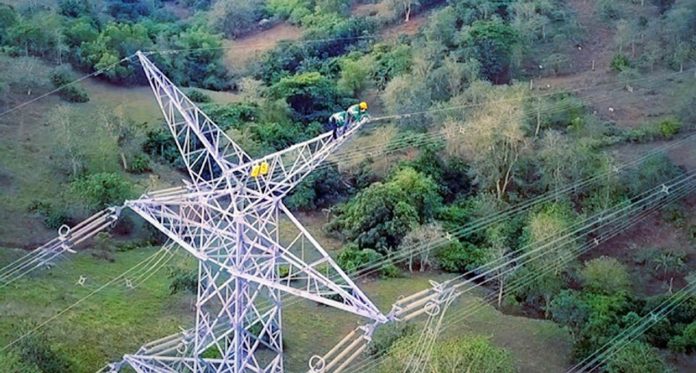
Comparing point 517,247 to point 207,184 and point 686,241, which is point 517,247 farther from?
point 207,184

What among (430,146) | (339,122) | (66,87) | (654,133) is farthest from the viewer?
(66,87)

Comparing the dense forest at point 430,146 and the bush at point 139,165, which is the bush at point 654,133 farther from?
the bush at point 139,165

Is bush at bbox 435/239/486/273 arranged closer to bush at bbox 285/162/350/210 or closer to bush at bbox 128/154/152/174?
bush at bbox 285/162/350/210

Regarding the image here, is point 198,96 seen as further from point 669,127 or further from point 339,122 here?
point 339,122

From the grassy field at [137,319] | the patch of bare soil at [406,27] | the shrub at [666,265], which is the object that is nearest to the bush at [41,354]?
the grassy field at [137,319]

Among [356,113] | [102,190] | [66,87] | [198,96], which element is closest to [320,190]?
[102,190]

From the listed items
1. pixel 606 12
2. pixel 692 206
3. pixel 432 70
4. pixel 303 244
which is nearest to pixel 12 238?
pixel 303 244
